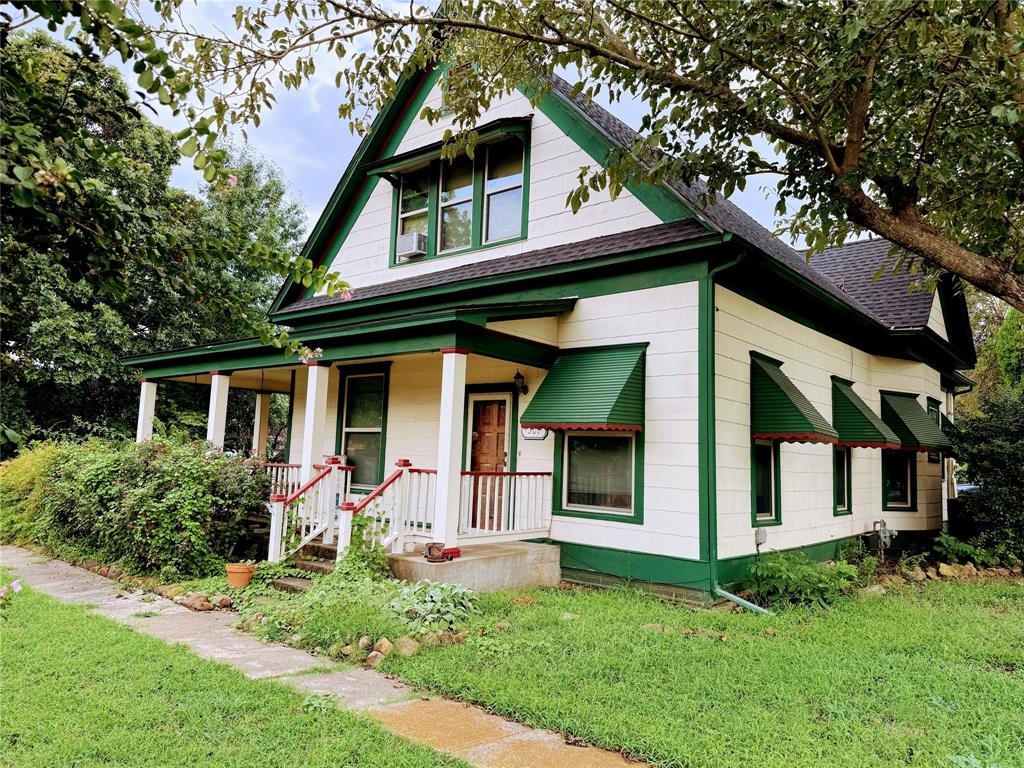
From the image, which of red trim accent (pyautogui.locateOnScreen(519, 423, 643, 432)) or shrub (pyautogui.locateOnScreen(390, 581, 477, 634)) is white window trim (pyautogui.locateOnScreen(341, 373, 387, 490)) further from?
shrub (pyautogui.locateOnScreen(390, 581, 477, 634))

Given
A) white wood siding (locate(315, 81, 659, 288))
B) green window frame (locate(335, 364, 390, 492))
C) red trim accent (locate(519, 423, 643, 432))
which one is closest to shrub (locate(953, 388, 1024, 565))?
red trim accent (locate(519, 423, 643, 432))

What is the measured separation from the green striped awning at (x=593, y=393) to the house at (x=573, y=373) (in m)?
0.03

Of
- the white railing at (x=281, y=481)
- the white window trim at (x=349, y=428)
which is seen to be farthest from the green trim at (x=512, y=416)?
the white railing at (x=281, y=481)

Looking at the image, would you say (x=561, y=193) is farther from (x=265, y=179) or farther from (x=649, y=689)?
(x=265, y=179)

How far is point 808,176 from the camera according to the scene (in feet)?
23.1

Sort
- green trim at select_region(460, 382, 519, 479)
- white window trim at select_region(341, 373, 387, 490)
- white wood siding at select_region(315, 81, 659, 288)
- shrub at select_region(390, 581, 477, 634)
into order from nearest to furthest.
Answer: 1. shrub at select_region(390, 581, 477, 634)
2. white wood siding at select_region(315, 81, 659, 288)
3. green trim at select_region(460, 382, 519, 479)
4. white window trim at select_region(341, 373, 387, 490)

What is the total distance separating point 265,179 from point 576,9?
67.0ft

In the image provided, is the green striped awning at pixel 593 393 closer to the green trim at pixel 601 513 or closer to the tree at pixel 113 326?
the green trim at pixel 601 513

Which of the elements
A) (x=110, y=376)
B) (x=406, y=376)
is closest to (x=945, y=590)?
(x=406, y=376)

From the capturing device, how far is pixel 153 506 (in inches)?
337

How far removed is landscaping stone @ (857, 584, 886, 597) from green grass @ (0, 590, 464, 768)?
689 cm

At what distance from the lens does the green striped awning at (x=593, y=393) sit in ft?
25.8

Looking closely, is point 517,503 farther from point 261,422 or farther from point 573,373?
point 261,422

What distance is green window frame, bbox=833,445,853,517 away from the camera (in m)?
11.4
